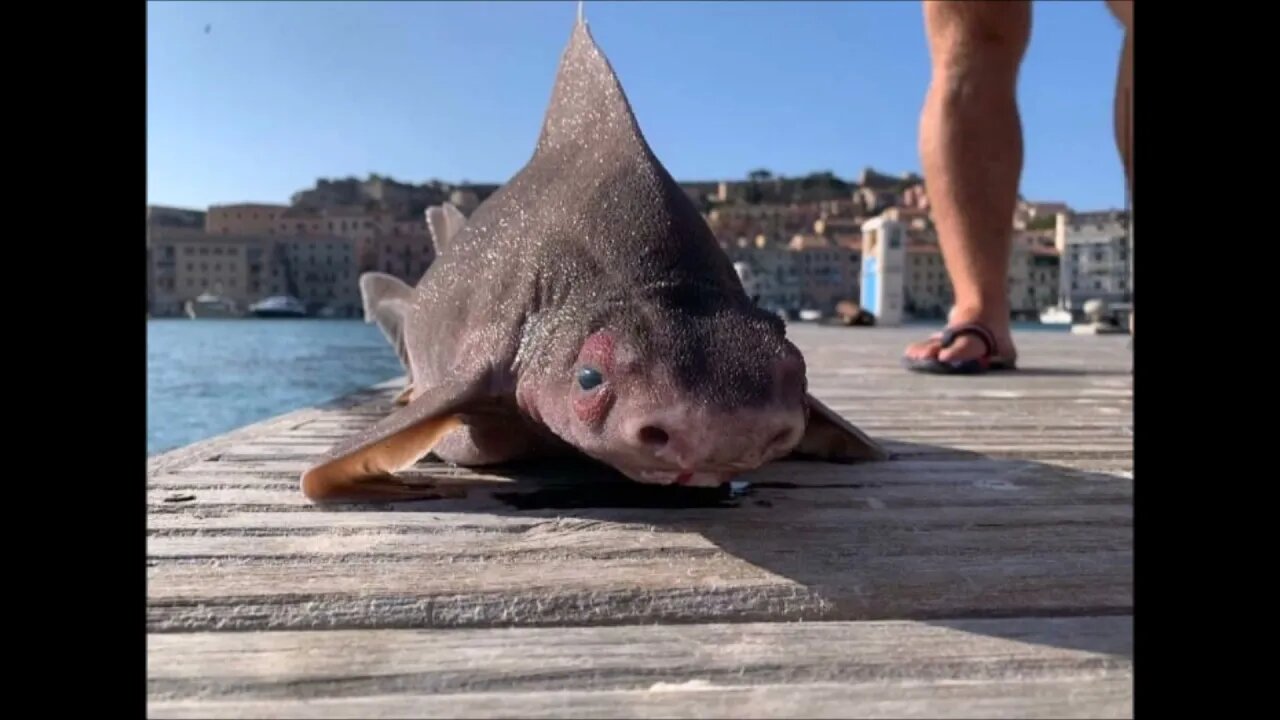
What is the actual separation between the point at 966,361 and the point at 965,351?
102mm

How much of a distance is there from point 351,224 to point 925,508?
6972cm

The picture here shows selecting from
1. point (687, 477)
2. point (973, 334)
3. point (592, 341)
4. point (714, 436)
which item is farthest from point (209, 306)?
point (714, 436)

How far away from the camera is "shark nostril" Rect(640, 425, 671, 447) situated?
4.97 ft

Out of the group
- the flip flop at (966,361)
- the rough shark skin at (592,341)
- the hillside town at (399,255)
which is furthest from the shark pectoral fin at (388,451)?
the hillside town at (399,255)

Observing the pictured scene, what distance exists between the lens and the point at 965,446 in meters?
2.84

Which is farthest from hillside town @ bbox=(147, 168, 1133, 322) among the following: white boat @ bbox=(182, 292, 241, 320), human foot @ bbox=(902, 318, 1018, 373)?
human foot @ bbox=(902, 318, 1018, 373)

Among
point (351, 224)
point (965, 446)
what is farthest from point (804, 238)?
point (965, 446)

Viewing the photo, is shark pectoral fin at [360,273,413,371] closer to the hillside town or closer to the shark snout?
the shark snout

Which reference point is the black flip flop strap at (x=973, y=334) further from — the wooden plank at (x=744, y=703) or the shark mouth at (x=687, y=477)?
the wooden plank at (x=744, y=703)

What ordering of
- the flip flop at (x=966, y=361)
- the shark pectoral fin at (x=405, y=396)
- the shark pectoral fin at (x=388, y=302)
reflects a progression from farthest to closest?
the flip flop at (x=966, y=361) < the shark pectoral fin at (x=388, y=302) < the shark pectoral fin at (x=405, y=396)

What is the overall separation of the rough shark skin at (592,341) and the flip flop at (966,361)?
3.18 metres

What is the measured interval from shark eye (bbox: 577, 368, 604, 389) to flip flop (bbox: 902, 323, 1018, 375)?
13.8ft

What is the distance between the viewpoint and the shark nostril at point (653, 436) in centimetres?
151
